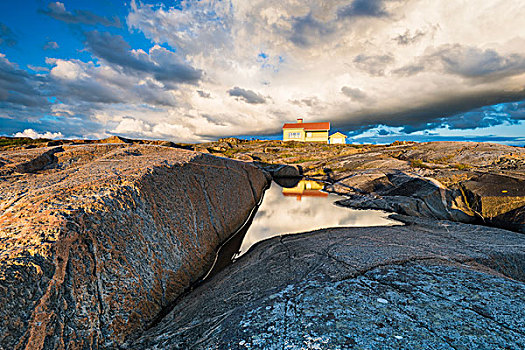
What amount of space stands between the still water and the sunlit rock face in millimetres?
1748

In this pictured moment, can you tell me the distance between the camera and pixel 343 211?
8.08m

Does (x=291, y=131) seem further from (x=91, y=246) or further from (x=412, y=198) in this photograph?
(x=91, y=246)

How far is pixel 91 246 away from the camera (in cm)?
229

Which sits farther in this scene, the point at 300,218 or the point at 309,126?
the point at 309,126

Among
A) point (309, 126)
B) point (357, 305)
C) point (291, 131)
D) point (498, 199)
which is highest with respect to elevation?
point (309, 126)

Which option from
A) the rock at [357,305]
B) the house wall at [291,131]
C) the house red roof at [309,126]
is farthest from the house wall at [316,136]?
the rock at [357,305]

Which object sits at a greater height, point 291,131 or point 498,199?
point 291,131

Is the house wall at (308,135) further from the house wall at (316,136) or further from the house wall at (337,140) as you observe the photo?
the house wall at (337,140)

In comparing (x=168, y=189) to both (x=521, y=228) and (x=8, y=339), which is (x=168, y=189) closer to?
(x=8, y=339)

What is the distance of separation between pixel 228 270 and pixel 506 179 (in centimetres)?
1056

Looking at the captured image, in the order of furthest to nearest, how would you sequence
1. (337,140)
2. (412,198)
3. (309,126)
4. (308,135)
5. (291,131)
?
(337,140) < (308,135) < (309,126) < (291,131) < (412,198)

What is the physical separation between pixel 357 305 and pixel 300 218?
5.25 metres

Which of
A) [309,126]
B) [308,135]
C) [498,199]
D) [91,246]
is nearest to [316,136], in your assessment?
[308,135]

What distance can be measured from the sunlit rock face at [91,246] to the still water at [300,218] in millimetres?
1748
